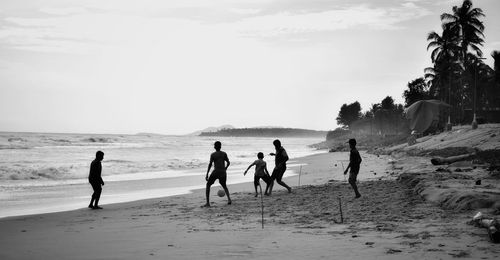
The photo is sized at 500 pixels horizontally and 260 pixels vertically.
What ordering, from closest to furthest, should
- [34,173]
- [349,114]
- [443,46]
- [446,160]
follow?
[446,160] < [34,173] < [443,46] < [349,114]

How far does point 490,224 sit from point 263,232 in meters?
3.63

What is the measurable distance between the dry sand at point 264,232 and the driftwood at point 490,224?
4.3 inches

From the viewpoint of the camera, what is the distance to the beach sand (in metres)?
6.47

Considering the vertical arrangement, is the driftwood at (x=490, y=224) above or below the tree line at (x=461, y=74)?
below

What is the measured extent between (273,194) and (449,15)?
139 feet

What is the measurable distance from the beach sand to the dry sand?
0.01m

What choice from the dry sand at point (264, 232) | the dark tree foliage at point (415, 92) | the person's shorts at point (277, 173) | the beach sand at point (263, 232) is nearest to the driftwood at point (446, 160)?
the beach sand at point (263, 232)

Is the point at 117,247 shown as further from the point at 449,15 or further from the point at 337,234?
the point at 449,15

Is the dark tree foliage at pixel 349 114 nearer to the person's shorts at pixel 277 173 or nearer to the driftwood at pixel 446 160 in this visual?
the driftwood at pixel 446 160

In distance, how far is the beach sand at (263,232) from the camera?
647 centimetres

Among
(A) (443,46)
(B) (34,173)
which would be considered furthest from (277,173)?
(A) (443,46)

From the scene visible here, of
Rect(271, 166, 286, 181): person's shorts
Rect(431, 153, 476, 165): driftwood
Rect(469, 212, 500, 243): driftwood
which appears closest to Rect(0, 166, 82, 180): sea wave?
Rect(271, 166, 286, 181): person's shorts

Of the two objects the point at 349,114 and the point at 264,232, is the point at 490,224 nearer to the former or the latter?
the point at 264,232

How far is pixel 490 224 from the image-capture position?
6.62 meters
